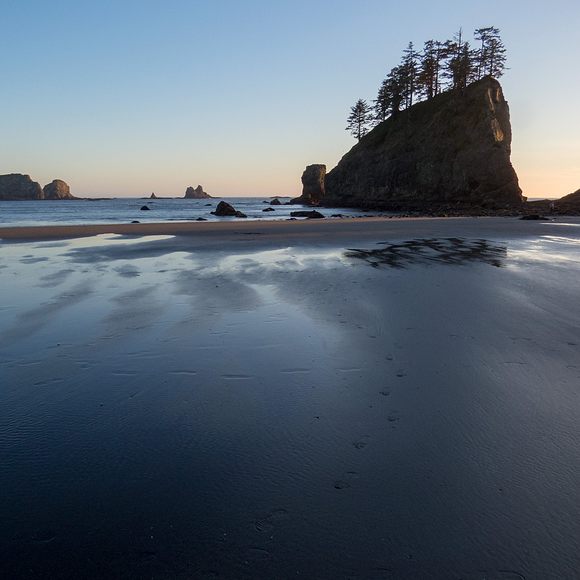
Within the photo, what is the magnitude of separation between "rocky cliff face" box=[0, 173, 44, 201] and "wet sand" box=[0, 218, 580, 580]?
220983 mm

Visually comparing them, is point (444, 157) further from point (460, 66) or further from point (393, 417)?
point (393, 417)

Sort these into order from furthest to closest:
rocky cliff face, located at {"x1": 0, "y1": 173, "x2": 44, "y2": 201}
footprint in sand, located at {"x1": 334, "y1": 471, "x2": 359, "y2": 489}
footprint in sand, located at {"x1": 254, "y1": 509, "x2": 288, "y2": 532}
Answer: rocky cliff face, located at {"x1": 0, "y1": 173, "x2": 44, "y2": 201}, footprint in sand, located at {"x1": 334, "y1": 471, "x2": 359, "y2": 489}, footprint in sand, located at {"x1": 254, "y1": 509, "x2": 288, "y2": 532}

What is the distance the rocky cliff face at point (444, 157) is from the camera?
5347 cm

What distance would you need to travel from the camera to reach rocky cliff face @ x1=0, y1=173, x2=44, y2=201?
189 m

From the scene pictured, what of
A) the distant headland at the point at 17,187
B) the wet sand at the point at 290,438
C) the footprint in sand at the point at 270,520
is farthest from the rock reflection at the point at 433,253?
the distant headland at the point at 17,187

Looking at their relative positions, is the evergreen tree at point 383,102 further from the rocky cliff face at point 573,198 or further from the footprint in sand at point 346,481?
the footprint in sand at point 346,481

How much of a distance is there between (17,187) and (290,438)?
230007 mm

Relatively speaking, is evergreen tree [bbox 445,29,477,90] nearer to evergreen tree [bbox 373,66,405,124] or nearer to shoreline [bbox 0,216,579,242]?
evergreen tree [bbox 373,66,405,124]

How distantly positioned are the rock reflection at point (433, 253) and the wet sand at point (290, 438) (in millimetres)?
4622

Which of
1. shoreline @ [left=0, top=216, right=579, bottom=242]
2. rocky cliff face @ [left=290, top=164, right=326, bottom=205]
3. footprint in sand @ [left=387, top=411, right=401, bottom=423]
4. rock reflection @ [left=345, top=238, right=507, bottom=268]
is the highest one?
rocky cliff face @ [left=290, top=164, right=326, bottom=205]

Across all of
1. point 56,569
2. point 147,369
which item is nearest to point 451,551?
point 56,569

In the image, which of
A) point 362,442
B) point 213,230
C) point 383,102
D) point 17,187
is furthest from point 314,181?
point 17,187

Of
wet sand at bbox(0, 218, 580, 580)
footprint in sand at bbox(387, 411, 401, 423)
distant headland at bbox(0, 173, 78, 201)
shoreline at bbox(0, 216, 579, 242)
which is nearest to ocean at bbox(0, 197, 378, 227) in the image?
shoreline at bbox(0, 216, 579, 242)

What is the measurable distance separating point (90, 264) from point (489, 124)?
5880 cm
